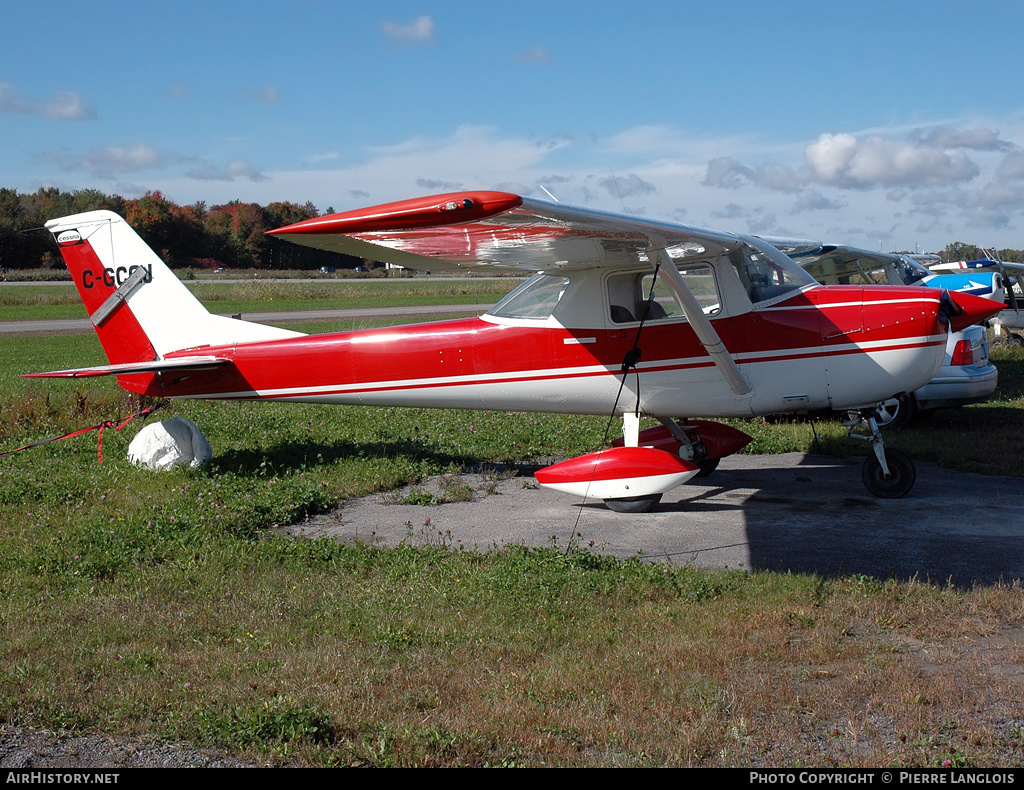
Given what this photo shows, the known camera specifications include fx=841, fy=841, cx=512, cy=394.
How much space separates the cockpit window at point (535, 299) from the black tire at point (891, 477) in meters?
3.24

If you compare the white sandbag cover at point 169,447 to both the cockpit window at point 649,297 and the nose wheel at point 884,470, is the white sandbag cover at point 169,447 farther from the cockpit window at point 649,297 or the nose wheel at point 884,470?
the nose wheel at point 884,470

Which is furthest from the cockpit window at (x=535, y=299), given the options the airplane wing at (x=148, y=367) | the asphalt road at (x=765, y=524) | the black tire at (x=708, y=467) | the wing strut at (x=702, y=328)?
the airplane wing at (x=148, y=367)

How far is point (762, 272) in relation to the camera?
7375 millimetres

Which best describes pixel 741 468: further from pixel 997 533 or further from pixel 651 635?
pixel 651 635

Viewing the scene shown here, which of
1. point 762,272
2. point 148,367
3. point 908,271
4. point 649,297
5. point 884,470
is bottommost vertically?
point 884,470

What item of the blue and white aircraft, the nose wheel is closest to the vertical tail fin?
the nose wheel

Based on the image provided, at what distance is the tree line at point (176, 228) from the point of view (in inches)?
2518

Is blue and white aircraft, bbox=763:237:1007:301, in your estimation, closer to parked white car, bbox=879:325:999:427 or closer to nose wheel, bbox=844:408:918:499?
parked white car, bbox=879:325:999:427

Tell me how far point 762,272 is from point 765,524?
7.19ft

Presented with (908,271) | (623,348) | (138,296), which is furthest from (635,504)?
(908,271)

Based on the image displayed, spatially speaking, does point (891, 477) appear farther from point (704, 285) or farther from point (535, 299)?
point (535, 299)

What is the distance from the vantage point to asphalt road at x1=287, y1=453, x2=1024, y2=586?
5.86 metres

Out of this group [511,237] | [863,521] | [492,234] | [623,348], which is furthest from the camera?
[623,348]

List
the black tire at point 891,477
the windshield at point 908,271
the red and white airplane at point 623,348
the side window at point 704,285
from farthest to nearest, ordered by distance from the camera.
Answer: the windshield at point 908,271
the black tire at point 891,477
the side window at point 704,285
the red and white airplane at point 623,348
